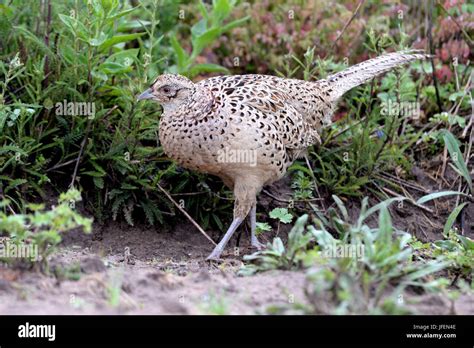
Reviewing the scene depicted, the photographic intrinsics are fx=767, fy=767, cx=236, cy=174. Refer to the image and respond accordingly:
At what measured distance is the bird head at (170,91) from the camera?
5.77 m

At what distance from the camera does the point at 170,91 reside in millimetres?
5785

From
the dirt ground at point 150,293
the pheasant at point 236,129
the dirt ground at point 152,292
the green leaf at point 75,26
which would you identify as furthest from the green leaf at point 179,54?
the dirt ground at point 150,293

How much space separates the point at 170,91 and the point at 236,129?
600 millimetres

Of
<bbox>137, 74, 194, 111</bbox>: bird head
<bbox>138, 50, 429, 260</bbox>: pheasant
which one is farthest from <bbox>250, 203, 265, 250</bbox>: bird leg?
<bbox>137, 74, 194, 111</bbox>: bird head

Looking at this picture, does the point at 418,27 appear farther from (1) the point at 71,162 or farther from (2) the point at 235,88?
(1) the point at 71,162

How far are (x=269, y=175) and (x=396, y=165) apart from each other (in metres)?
1.71

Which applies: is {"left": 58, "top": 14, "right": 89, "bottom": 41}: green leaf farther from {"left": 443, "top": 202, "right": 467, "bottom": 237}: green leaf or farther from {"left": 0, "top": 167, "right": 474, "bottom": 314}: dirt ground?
{"left": 443, "top": 202, "right": 467, "bottom": 237}: green leaf

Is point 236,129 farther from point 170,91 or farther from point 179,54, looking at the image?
point 179,54

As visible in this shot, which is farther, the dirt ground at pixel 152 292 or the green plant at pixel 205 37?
the green plant at pixel 205 37

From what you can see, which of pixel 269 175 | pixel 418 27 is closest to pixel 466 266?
pixel 269 175

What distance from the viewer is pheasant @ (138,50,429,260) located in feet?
18.5

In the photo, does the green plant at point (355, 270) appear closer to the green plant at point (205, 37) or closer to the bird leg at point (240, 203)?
the bird leg at point (240, 203)

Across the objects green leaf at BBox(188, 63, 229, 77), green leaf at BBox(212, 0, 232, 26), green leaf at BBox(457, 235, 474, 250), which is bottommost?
green leaf at BBox(457, 235, 474, 250)

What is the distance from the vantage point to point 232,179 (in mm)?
5973
